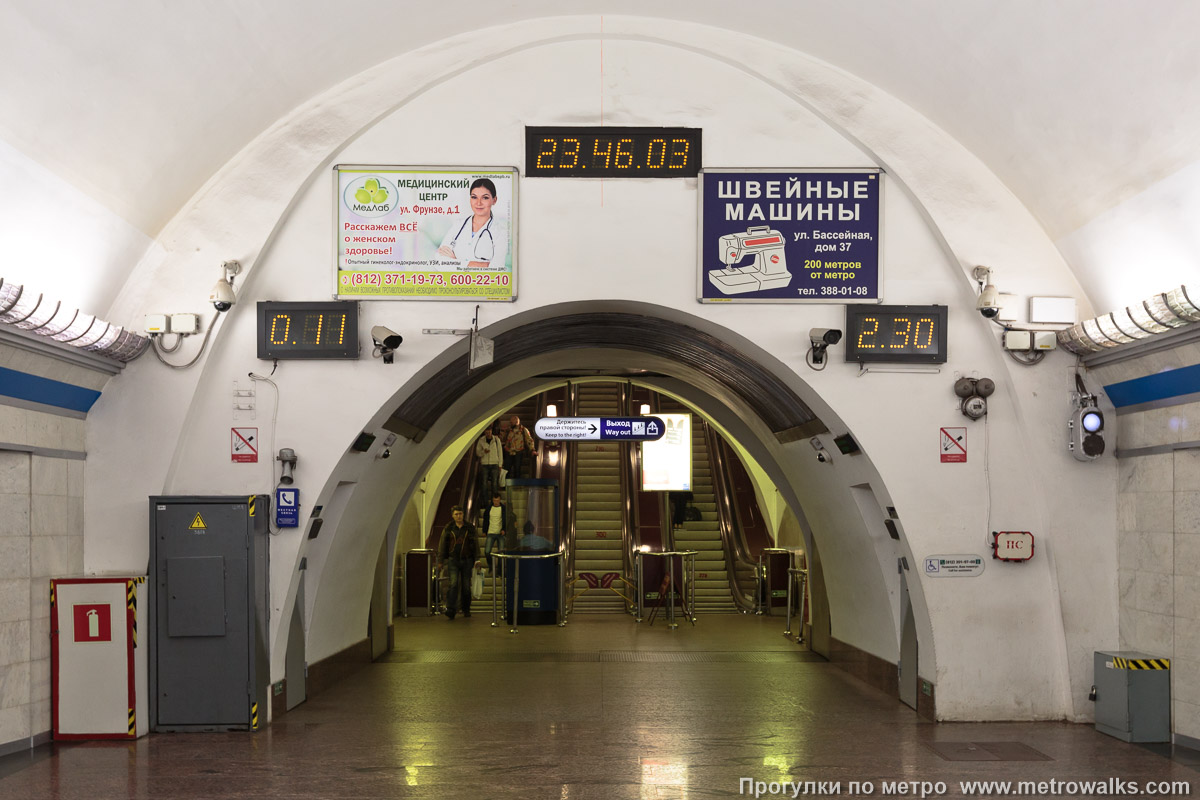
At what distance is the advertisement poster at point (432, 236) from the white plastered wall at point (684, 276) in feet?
0.44

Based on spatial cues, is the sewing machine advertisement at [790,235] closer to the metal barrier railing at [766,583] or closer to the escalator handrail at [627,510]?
the metal barrier railing at [766,583]

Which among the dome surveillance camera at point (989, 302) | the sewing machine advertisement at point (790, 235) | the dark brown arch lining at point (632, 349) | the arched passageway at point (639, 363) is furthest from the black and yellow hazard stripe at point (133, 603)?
the dome surveillance camera at point (989, 302)

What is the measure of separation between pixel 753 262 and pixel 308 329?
3608mm

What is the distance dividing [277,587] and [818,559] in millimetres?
6682

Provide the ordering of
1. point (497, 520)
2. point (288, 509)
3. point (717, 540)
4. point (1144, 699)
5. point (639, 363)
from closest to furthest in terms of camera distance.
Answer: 1. point (1144, 699)
2. point (288, 509)
3. point (639, 363)
4. point (497, 520)
5. point (717, 540)

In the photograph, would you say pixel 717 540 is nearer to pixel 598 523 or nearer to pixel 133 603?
pixel 598 523

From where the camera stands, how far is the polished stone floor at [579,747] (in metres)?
6.62

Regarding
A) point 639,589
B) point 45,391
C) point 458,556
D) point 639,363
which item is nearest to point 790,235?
point 639,363

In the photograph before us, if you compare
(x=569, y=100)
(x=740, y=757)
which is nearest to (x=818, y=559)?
(x=740, y=757)

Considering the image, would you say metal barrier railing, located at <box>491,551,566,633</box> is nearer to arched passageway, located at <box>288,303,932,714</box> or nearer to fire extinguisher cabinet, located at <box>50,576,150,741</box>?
arched passageway, located at <box>288,303,932,714</box>

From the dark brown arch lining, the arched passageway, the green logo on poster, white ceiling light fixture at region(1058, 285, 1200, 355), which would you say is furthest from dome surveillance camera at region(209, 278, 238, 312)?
white ceiling light fixture at region(1058, 285, 1200, 355)

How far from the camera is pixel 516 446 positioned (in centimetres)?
1838

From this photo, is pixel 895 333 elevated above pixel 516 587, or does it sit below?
above

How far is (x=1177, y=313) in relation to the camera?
694cm
